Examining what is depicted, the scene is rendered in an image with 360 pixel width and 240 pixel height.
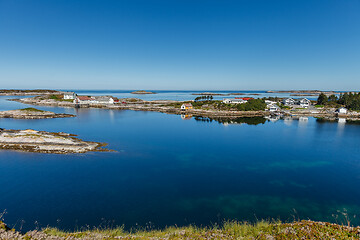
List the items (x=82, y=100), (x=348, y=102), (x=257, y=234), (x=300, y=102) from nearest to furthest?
(x=257, y=234) < (x=348, y=102) < (x=300, y=102) < (x=82, y=100)

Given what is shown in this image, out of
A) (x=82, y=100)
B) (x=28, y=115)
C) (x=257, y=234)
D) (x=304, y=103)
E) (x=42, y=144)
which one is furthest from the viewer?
(x=82, y=100)

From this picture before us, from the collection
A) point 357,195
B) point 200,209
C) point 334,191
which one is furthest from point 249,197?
point 357,195

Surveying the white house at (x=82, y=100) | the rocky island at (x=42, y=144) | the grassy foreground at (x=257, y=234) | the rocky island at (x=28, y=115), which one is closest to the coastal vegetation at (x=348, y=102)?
the grassy foreground at (x=257, y=234)

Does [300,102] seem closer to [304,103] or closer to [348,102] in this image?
[304,103]

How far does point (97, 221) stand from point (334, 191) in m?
25.4

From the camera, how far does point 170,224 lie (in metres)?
15.3

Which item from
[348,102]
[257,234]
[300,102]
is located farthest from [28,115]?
[348,102]

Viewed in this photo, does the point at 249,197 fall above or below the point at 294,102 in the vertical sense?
below

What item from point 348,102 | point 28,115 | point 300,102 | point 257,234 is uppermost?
point 348,102

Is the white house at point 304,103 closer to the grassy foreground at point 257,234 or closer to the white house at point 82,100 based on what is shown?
the grassy foreground at point 257,234

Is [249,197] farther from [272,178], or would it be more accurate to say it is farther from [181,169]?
[181,169]

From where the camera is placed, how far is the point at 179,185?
71.3ft

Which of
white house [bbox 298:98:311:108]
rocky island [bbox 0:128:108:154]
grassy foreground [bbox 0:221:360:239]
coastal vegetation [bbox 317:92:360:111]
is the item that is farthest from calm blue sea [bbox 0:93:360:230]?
white house [bbox 298:98:311:108]

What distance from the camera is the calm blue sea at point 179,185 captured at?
643 inches
